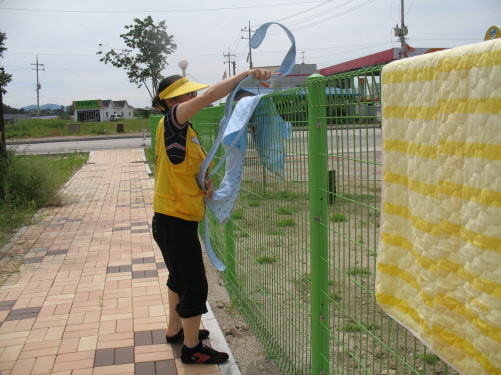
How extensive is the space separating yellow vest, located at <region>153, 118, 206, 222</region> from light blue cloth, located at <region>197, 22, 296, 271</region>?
64 millimetres

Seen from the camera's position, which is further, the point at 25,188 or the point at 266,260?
the point at 25,188

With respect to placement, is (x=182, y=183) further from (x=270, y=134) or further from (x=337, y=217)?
(x=337, y=217)

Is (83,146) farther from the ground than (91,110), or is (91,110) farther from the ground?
(91,110)

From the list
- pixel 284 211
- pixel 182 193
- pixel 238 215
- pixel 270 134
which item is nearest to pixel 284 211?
pixel 284 211

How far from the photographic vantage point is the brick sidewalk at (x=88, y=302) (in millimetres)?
3531

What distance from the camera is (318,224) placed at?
259 centimetres

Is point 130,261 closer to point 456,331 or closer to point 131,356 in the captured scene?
point 131,356

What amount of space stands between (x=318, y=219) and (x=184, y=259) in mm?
1005

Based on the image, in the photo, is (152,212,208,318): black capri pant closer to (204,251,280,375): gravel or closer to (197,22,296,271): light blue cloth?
(197,22,296,271): light blue cloth

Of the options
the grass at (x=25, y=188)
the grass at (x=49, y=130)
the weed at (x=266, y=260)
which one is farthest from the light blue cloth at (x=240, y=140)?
the grass at (x=49, y=130)

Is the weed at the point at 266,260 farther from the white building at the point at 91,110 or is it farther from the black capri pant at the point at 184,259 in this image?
the white building at the point at 91,110

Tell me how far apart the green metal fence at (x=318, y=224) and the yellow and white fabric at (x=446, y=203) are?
0.22 meters

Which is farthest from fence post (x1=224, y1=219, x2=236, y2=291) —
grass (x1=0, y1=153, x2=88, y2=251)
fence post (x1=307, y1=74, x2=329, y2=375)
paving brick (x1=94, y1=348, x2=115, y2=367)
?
grass (x1=0, y1=153, x2=88, y2=251)

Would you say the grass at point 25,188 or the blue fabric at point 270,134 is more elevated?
the blue fabric at point 270,134
